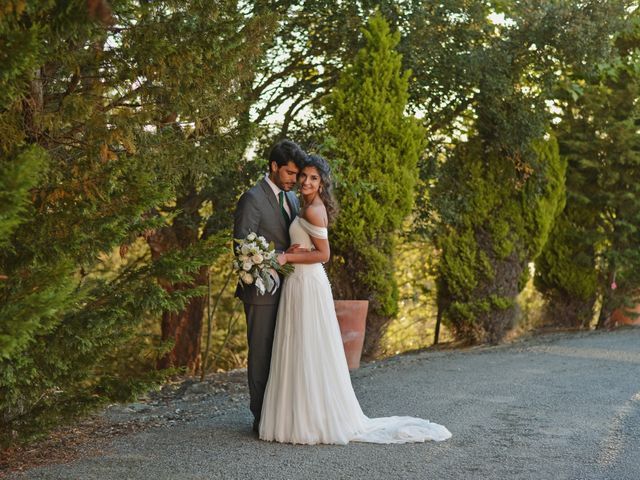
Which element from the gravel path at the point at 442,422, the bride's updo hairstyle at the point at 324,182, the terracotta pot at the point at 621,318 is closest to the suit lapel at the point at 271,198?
the bride's updo hairstyle at the point at 324,182

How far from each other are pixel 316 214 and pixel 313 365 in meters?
1.10

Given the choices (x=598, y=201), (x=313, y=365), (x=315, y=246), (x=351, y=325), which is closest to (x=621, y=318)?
(x=598, y=201)

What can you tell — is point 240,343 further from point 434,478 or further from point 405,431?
point 434,478

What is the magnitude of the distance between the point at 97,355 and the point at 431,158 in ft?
23.6

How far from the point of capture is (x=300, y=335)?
19.6 feet

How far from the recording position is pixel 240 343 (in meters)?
15.9

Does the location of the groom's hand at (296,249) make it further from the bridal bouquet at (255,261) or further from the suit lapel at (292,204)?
the suit lapel at (292,204)

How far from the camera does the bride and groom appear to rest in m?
5.86

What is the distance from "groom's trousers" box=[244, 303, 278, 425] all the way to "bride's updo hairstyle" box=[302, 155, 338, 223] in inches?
32.8

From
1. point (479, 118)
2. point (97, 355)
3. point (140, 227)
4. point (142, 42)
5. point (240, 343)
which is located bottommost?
point (240, 343)

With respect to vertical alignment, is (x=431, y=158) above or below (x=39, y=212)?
above

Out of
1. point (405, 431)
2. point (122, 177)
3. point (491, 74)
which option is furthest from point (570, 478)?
point (491, 74)

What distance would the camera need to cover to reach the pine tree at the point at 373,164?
9.86 metres

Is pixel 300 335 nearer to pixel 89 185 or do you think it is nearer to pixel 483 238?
pixel 89 185
